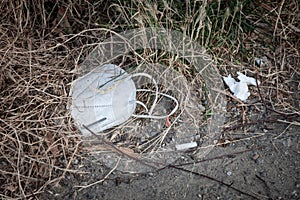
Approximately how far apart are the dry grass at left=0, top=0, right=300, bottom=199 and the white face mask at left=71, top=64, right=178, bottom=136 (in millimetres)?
51

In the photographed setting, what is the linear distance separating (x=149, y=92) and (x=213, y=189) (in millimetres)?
522

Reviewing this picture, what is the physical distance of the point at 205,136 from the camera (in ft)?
6.64

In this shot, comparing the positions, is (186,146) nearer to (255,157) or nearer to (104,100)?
(255,157)

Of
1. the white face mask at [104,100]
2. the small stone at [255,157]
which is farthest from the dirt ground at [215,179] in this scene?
the white face mask at [104,100]

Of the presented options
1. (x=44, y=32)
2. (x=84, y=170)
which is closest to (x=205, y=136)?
(x=84, y=170)

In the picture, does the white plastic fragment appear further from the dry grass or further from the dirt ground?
the dry grass

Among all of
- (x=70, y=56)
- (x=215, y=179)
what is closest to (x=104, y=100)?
(x=70, y=56)

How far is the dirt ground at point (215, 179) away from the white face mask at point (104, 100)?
17 cm

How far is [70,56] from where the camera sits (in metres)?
2.24

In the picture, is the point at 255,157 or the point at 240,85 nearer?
the point at 255,157

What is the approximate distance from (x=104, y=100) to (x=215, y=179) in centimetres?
54

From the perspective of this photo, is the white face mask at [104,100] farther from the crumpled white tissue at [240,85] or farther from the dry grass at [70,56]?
the crumpled white tissue at [240,85]

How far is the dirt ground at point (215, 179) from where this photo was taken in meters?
1.83

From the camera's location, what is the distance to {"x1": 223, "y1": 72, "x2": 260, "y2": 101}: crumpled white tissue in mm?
2158
